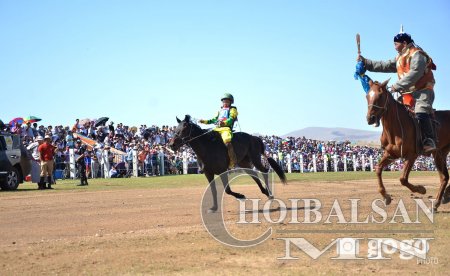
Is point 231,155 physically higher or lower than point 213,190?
higher

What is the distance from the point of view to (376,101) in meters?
11.0

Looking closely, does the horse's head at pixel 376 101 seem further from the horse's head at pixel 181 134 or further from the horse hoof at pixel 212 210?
the horse's head at pixel 181 134

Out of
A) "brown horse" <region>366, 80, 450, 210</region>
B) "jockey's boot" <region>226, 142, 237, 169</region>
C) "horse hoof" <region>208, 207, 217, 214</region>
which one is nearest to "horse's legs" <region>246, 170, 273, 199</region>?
"jockey's boot" <region>226, 142, 237, 169</region>

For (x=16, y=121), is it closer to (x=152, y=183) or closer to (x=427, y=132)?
(x=152, y=183)

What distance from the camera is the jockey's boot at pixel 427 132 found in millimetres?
11414

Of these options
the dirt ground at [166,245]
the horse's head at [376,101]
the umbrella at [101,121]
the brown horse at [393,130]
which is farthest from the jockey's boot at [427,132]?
the umbrella at [101,121]

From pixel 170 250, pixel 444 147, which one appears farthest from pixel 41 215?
pixel 444 147

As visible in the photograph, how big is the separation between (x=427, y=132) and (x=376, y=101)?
1.36 meters

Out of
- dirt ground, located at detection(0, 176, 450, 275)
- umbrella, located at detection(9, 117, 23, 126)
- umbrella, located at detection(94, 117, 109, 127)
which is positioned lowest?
dirt ground, located at detection(0, 176, 450, 275)

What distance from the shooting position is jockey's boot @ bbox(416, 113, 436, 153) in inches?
449

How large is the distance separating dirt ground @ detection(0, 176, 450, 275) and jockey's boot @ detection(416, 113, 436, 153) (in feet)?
4.20

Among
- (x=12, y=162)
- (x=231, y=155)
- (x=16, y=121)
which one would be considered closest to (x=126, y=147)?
(x=16, y=121)

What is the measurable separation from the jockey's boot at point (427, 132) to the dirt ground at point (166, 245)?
1.28 m

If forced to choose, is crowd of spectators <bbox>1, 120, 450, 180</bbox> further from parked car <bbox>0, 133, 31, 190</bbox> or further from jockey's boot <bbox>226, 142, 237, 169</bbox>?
jockey's boot <bbox>226, 142, 237, 169</bbox>
